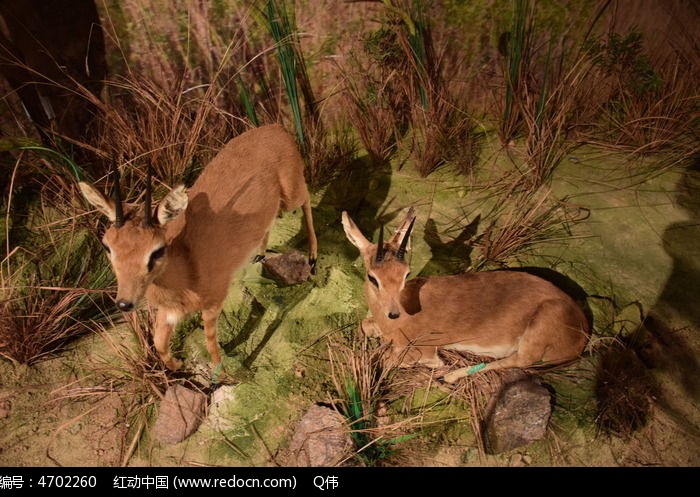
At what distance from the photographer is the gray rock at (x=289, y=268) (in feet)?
10.6

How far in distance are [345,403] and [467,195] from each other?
6.65ft

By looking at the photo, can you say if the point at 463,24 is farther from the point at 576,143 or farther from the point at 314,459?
the point at 314,459

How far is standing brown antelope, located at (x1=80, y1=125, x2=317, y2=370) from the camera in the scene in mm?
2092

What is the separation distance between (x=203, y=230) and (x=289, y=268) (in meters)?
0.80

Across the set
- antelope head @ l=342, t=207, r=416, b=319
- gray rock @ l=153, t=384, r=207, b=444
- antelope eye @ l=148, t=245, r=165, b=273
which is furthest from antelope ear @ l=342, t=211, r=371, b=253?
gray rock @ l=153, t=384, r=207, b=444

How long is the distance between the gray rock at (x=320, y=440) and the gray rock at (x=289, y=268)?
1.00 m

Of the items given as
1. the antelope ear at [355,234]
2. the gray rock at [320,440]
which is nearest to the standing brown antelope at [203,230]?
the antelope ear at [355,234]

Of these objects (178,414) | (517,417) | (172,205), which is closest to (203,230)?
(172,205)

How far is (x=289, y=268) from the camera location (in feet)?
10.6

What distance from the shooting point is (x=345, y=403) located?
2.55 meters

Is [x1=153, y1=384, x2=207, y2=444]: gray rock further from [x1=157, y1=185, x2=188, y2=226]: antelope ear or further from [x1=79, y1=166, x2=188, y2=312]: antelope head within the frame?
[x1=157, y1=185, x2=188, y2=226]: antelope ear

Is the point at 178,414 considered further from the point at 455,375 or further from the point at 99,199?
the point at 455,375

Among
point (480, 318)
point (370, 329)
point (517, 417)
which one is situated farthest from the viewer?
point (370, 329)
